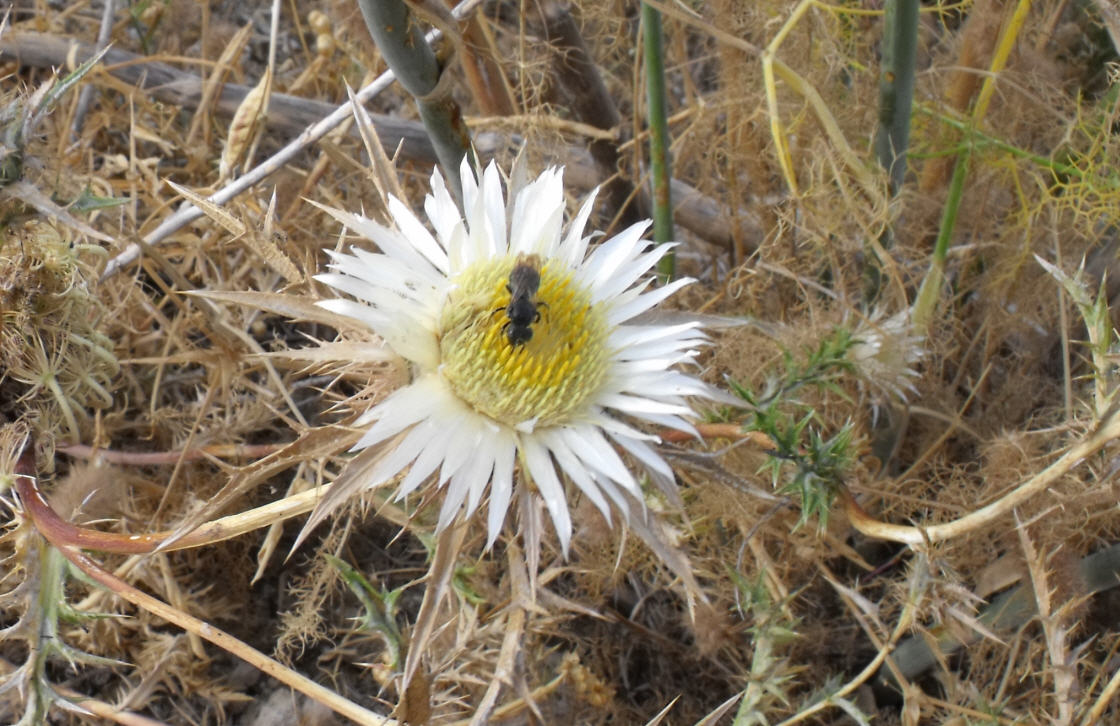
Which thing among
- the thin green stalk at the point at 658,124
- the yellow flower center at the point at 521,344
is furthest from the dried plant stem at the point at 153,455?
the thin green stalk at the point at 658,124

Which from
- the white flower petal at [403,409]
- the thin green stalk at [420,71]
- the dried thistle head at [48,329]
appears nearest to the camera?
the white flower petal at [403,409]

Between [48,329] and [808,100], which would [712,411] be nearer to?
[808,100]

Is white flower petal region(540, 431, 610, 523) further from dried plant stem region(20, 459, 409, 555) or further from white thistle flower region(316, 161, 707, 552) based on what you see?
dried plant stem region(20, 459, 409, 555)

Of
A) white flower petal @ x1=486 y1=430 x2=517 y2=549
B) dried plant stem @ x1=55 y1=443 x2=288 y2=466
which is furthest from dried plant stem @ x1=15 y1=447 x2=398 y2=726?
white flower petal @ x1=486 y1=430 x2=517 y2=549

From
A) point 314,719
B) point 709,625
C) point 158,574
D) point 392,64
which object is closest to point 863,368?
point 709,625

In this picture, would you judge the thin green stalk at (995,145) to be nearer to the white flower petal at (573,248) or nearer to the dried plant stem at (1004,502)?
the dried plant stem at (1004,502)

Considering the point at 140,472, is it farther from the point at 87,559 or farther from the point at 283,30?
the point at 283,30
